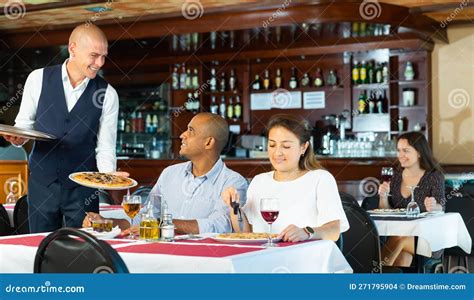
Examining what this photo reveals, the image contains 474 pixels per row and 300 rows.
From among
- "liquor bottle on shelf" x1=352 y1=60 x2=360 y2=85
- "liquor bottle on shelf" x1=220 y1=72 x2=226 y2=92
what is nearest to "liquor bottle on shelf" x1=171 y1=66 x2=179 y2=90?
"liquor bottle on shelf" x1=220 y1=72 x2=226 y2=92

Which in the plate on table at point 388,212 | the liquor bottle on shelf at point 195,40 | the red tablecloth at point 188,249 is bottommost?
the plate on table at point 388,212

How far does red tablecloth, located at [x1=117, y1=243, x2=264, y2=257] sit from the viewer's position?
2.62m

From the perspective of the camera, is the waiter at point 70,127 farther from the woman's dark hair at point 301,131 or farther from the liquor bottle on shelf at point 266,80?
the liquor bottle on shelf at point 266,80

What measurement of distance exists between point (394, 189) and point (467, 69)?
15.7 ft

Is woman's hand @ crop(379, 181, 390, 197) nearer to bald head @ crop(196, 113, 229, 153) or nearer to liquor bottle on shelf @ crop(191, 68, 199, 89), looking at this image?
bald head @ crop(196, 113, 229, 153)

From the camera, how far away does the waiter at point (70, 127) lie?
3.83 metres

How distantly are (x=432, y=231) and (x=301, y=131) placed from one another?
154 cm

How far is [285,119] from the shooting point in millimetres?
3367

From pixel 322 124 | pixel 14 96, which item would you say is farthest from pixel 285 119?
pixel 14 96

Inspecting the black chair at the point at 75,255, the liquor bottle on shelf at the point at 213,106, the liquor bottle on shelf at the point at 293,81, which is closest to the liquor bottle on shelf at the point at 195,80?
the liquor bottle on shelf at the point at 213,106

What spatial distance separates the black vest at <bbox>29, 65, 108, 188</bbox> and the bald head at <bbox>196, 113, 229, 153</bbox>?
1.93 feet

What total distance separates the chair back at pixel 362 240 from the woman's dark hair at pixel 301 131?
70 centimetres

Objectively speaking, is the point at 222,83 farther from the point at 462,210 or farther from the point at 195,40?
the point at 462,210
